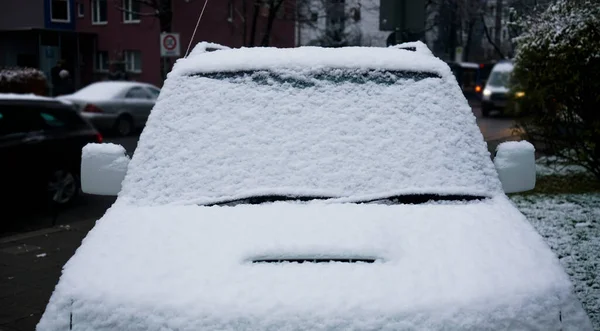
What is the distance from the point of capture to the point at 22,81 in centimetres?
2048

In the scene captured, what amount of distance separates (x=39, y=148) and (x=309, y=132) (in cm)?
700

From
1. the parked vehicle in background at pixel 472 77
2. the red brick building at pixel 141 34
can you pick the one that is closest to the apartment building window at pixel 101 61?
the red brick building at pixel 141 34

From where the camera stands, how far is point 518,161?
3529mm

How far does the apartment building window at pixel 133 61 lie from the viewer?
3912 cm

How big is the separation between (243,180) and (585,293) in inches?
134

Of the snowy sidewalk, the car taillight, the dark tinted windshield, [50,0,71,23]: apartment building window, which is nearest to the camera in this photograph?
the dark tinted windshield

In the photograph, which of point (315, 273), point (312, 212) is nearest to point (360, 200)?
point (312, 212)

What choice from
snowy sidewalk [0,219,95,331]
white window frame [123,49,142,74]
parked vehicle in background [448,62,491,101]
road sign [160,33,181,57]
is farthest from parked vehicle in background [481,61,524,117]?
snowy sidewalk [0,219,95,331]

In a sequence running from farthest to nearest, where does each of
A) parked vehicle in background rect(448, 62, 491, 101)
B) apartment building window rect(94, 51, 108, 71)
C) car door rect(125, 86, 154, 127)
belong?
parked vehicle in background rect(448, 62, 491, 101), apartment building window rect(94, 51, 108, 71), car door rect(125, 86, 154, 127)

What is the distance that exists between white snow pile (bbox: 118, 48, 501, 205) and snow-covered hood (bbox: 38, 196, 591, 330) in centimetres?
18

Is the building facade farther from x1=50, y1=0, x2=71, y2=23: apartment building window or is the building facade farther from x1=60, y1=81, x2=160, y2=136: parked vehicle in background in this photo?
x1=60, y1=81, x2=160, y2=136: parked vehicle in background

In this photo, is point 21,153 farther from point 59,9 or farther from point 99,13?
point 99,13

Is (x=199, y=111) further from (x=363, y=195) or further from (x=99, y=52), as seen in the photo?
(x=99, y=52)

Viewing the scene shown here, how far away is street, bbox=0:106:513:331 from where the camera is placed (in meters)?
5.38
